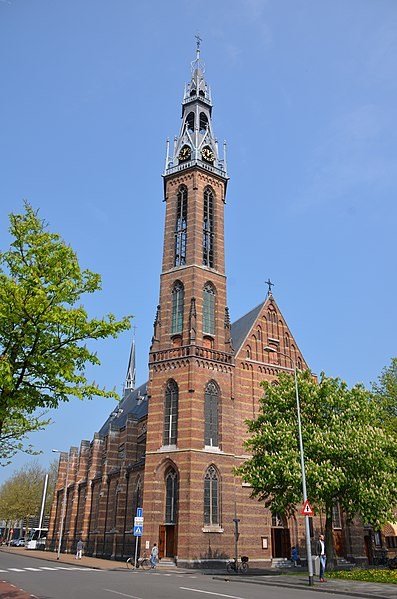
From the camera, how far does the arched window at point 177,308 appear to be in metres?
39.0

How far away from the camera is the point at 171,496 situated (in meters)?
33.9

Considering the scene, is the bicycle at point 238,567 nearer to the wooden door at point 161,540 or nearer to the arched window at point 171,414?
the wooden door at point 161,540

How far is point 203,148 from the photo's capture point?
45719 millimetres

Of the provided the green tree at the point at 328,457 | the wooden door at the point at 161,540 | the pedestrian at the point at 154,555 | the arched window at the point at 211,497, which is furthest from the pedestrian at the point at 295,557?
the pedestrian at the point at 154,555

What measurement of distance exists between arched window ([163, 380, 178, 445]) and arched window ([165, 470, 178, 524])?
230 centimetres

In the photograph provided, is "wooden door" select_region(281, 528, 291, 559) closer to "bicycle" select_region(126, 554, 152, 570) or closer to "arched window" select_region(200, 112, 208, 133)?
"bicycle" select_region(126, 554, 152, 570)

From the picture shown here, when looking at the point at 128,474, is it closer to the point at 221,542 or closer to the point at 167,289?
the point at 221,542

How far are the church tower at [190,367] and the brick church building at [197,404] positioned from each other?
8cm

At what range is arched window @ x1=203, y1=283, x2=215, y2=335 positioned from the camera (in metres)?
39.2

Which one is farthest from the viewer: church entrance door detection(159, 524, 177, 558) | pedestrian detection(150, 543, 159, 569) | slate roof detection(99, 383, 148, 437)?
slate roof detection(99, 383, 148, 437)

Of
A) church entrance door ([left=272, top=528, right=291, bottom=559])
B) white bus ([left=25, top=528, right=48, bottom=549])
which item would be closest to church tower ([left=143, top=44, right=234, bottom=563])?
church entrance door ([left=272, top=528, right=291, bottom=559])

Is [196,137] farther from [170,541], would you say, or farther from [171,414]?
[170,541]

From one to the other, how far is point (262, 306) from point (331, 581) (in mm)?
24637

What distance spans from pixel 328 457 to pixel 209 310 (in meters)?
17.2
